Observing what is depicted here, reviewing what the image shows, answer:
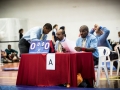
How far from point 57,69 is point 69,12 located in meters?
6.14

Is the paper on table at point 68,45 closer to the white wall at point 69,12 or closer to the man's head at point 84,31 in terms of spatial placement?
the man's head at point 84,31

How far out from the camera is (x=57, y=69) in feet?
9.20

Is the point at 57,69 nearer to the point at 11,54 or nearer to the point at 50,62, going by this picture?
the point at 50,62

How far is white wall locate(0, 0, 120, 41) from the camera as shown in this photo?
8.37 meters

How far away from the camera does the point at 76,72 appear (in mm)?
2695

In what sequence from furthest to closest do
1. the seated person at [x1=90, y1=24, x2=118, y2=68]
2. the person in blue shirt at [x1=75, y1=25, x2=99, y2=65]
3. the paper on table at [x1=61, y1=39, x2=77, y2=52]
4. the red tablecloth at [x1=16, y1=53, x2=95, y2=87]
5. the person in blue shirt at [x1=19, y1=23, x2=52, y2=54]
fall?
the seated person at [x1=90, y1=24, x2=118, y2=68] → the person in blue shirt at [x1=19, y1=23, x2=52, y2=54] → the person in blue shirt at [x1=75, y1=25, x2=99, y2=65] → the paper on table at [x1=61, y1=39, x2=77, y2=52] → the red tablecloth at [x1=16, y1=53, x2=95, y2=87]

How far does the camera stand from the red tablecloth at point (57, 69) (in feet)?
8.94

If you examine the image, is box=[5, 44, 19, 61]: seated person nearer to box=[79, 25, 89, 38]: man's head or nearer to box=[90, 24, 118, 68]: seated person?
box=[90, 24, 118, 68]: seated person

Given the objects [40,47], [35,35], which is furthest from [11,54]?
[40,47]

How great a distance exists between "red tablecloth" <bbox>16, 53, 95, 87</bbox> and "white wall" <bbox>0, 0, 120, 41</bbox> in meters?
5.61

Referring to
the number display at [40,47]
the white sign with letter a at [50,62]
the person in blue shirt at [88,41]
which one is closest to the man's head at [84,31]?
the person in blue shirt at [88,41]

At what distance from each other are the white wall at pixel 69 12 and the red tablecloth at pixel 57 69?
5.61 metres

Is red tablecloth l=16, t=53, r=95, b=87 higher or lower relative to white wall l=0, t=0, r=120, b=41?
lower

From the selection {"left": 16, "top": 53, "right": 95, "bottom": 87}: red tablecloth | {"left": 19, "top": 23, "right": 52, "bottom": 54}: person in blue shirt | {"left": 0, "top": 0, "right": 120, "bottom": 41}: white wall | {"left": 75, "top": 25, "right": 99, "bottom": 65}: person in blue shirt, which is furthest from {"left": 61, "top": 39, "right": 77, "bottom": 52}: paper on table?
{"left": 0, "top": 0, "right": 120, "bottom": 41}: white wall
